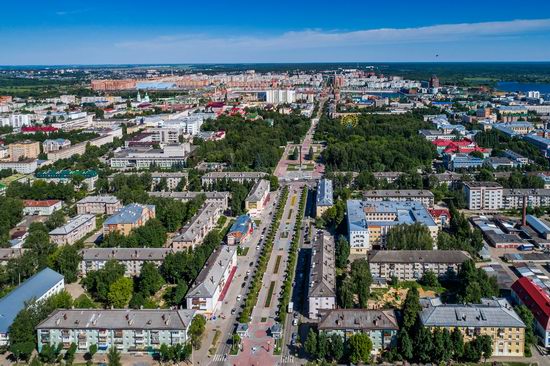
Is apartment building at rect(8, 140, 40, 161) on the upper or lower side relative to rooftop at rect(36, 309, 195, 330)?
upper

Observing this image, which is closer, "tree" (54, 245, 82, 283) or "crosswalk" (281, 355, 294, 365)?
"crosswalk" (281, 355, 294, 365)

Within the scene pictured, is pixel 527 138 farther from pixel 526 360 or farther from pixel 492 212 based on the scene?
pixel 526 360

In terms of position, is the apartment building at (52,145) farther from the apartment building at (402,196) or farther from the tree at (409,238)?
the tree at (409,238)

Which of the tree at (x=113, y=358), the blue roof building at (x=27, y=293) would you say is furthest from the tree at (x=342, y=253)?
the blue roof building at (x=27, y=293)

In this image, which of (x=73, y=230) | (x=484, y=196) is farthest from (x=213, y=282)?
(x=484, y=196)

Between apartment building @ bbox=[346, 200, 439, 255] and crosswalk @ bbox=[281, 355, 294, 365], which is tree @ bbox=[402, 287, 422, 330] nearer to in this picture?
crosswalk @ bbox=[281, 355, 294, 365]

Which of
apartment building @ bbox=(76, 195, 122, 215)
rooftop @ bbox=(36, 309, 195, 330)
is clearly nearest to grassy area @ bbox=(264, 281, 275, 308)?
rooftop @ bbox=(36, 309, 195, 330)
